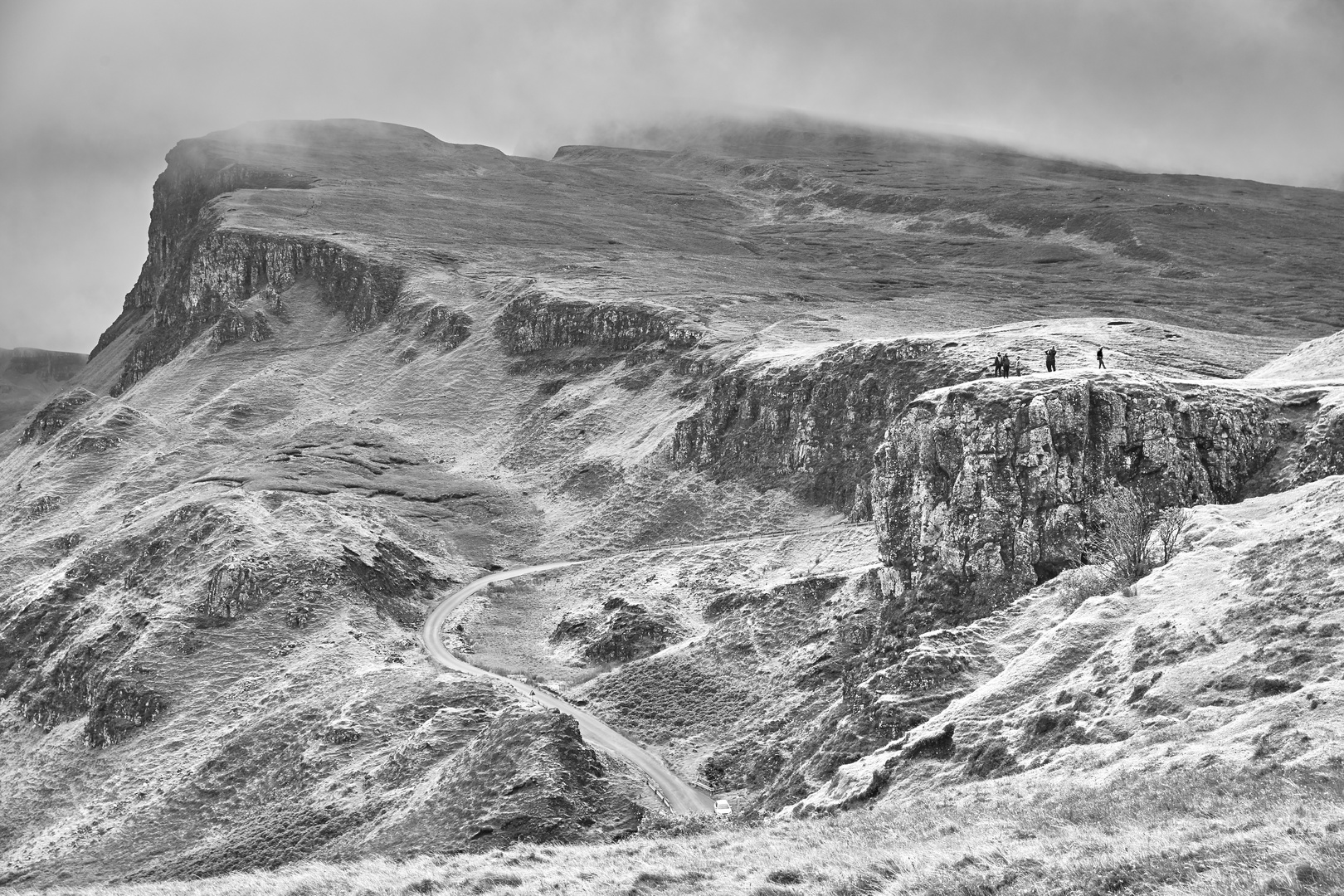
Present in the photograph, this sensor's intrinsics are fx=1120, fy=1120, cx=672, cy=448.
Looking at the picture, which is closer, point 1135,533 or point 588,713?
point 1135,533

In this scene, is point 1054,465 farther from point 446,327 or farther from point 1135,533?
point 446,327

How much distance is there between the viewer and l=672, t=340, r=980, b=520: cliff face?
302 feet

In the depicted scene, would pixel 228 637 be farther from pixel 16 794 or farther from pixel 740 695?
pixel 740 695

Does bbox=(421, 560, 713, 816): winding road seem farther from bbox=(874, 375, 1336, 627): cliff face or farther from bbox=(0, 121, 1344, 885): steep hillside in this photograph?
bbox=(874, 375, 1336, 627): cliff face

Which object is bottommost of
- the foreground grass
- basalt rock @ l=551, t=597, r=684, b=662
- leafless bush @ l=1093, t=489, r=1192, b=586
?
basalt rock @ l=551, t=597, r=684, b=662

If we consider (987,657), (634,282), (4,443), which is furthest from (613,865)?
(4,443)

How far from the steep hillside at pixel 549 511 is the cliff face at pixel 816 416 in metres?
0.35

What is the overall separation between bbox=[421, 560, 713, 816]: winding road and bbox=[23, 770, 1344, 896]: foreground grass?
26.9m

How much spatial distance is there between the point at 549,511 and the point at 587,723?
4206 cm

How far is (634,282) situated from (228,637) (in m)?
84.0

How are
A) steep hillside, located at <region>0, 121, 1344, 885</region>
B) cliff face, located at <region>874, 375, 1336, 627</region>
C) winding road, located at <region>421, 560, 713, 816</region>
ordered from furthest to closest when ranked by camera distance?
winding road, located at <region>421, 560, 713, 816</region>
steep hillside, located at <region>0, 121, 1344, 885</region>
cliff face, located at <region>874, 375, 1336, 627</region>

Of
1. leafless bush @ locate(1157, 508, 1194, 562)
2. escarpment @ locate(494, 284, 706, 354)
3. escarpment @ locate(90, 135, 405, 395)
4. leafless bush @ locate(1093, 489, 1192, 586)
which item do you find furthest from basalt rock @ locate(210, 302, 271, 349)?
leafless bush @ locate(1157, 508, 1194, 562)

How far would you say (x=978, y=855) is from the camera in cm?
2009

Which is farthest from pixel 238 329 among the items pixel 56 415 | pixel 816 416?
pixel 816 416
